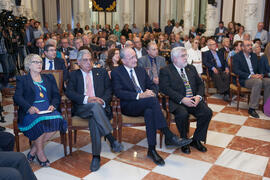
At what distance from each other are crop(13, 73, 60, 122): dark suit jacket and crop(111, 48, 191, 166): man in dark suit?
0.71 m

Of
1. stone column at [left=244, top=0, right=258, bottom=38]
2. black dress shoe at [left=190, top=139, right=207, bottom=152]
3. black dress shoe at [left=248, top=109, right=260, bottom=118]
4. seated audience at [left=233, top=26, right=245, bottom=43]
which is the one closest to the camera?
black dress shoe at [left=190, top=139, right=207, bottom=152]

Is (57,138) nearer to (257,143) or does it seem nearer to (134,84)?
(134,84)

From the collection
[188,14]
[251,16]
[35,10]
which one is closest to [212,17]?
[251,16]

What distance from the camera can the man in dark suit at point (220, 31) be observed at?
10.3m

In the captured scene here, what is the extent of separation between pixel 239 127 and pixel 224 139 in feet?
1.90

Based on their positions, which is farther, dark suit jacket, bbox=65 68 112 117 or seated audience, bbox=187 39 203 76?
seated audience, bbox=187 39 203 76

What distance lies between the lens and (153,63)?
464 centimetres

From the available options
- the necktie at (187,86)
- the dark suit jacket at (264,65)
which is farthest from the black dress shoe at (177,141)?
the dark suit jacket at (264,65)

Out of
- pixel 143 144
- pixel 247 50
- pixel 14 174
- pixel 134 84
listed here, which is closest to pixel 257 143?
pixel 143 144

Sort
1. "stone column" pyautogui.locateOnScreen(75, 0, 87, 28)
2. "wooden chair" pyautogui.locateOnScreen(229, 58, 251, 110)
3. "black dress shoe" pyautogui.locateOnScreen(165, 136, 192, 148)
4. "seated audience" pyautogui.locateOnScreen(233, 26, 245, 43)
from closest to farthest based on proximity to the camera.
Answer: "black dress shoe" pyautogui.locateOnScreen(165, 136, 192, 148)
"wooden chair" pyautogui.locateOnScreen(229, 58, 251, 110)
"seated audience" pyautogui.locateOnScreen(233, 26, 245, 43)
"stone column" pyautogui.locateOnScreen(75, 0, 87, 28)

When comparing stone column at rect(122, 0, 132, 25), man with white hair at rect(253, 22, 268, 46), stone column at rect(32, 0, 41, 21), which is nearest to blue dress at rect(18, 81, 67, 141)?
man with white hair at rect(253, 22, 268, 46)

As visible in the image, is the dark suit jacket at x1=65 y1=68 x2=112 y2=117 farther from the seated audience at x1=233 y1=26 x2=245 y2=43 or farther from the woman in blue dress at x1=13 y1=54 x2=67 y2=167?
the seated audience at x1=233 y1=26 x2=245 y2=43

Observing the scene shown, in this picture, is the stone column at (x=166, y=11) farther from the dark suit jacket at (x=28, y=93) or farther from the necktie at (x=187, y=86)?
the dark suit jacket at (x=28, y=93)

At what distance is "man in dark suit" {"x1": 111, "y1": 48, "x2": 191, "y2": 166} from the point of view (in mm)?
3061
